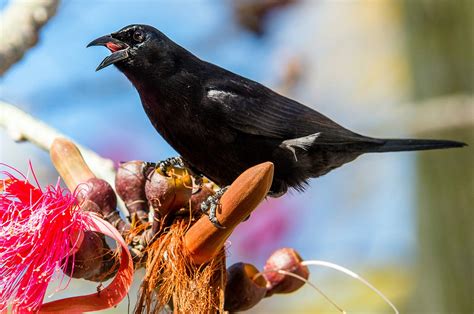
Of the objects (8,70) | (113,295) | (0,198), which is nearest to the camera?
(113,295)

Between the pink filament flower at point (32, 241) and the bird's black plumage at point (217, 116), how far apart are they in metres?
0.75

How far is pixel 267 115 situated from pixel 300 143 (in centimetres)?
21

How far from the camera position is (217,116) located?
3672 mm

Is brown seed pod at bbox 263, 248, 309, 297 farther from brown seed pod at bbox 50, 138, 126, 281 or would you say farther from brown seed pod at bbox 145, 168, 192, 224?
brown seed pod at bbox 50, 138, 126, 281

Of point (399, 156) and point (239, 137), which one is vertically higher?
point (399, 156)

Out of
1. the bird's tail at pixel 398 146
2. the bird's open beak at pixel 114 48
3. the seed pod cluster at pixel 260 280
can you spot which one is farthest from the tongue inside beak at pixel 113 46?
the bird's tail at pixel 398 146

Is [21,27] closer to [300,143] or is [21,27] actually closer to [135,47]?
[135,47]

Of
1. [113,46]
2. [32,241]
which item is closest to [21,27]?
[113,46]

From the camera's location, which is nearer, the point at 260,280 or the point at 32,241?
the point at 32,241

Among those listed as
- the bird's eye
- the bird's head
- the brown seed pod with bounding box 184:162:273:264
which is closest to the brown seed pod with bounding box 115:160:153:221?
the brown seed pod with bounding box 184:162:273:264

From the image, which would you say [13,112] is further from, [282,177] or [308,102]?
[308,102]

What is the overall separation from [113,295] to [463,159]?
137 inches

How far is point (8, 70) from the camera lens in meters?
3.84

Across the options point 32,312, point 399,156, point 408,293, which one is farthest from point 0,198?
point 408,293
